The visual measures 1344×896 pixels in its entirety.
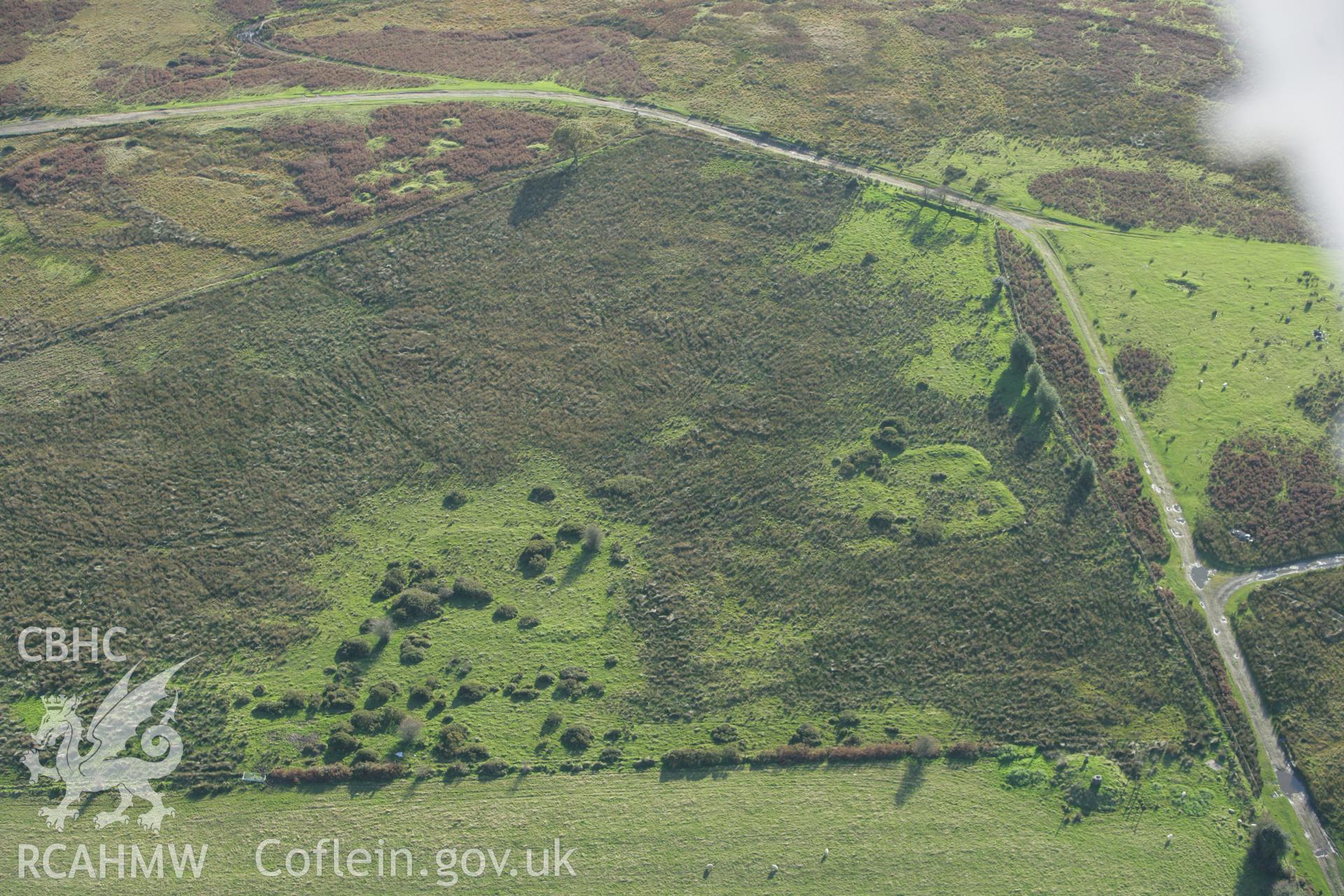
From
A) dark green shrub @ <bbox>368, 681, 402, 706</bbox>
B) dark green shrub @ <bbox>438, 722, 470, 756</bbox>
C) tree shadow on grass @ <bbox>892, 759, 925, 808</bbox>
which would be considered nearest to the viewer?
tree shadow on grass @ <bbox>892, 759, 925, 808</bbox>

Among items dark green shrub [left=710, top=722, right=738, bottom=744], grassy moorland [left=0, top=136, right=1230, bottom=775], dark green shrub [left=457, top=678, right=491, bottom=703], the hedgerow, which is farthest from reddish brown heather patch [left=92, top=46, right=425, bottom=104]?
dark green shrub [left=710, top=722, right=738, bottom=744]

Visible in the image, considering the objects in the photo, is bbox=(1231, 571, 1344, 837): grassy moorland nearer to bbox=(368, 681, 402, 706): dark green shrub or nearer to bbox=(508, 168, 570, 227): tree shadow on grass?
bbox=(368, 681, 402, 706): dark green shrub

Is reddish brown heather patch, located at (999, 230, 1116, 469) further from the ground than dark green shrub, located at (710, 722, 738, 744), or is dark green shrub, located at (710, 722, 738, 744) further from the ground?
reddish brown heather patch, located at (999, 230, 1116, 469)

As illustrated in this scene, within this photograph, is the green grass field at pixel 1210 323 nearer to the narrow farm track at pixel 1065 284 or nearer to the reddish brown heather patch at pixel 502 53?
the narrow farm track at pixel 1065 284

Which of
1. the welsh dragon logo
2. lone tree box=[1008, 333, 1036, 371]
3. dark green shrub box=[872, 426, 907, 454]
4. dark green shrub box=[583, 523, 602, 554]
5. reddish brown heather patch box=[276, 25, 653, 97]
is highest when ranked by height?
reddish brown heather patch box=[276, 25, 653, 97]

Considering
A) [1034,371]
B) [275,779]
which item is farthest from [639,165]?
[275,779]

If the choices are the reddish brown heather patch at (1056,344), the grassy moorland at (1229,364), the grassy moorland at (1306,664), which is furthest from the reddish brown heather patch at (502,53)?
the grassy moorland at (1306,664)
